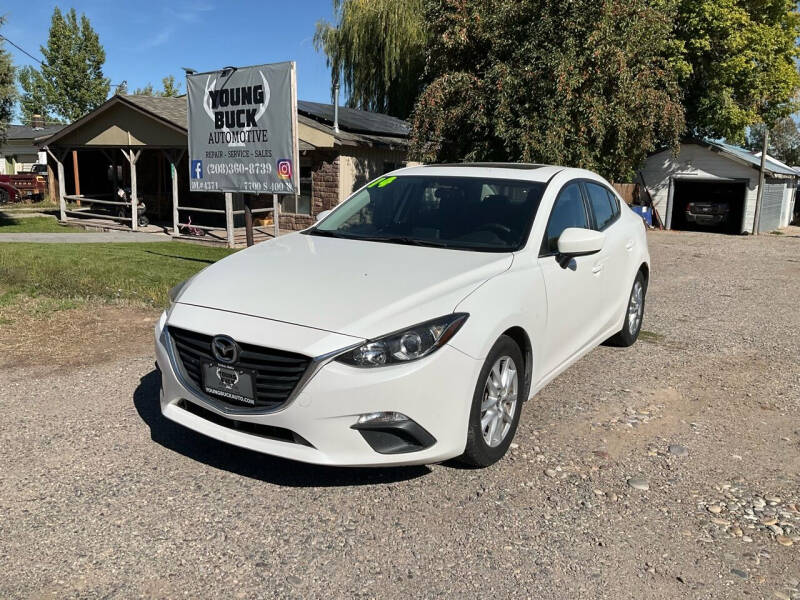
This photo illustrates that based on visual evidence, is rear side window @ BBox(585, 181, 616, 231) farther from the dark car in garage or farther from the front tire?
the dark car in garage

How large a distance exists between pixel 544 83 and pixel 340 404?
13009 millimetres

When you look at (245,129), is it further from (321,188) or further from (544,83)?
(321,188)

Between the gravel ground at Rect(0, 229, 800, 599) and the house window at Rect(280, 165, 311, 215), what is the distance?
14396 mm

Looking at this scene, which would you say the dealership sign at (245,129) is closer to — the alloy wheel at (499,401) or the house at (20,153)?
the alloy wheel at (499,401)

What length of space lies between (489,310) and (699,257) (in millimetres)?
14508

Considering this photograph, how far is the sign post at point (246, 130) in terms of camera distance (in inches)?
351

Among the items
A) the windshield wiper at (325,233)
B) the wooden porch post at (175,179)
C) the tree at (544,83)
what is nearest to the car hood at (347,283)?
the windshield wiper at (325,233)

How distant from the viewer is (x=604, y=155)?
16.3m

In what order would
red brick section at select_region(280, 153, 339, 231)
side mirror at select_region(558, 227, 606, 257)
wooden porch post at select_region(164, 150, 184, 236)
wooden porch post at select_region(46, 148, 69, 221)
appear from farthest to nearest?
wooden porch post at select_region(46, 148, 69, 221)
red brick section at select_region(280, 153, 339, 231)
wooden porch post at select_region(164, 150, 184, 236)
side mirror at select_region(558, 227, 606, 257)

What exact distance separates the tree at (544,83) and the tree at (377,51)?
28.7 feet

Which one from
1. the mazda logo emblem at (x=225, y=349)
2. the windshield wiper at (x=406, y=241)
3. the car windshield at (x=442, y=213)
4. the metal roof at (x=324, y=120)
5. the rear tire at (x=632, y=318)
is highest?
the metal roof at (x=324, y=120)

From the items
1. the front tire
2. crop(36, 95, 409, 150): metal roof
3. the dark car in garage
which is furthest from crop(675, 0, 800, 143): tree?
the front tire

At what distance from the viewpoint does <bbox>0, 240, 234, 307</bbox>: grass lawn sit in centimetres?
808

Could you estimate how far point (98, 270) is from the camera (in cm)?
1028
